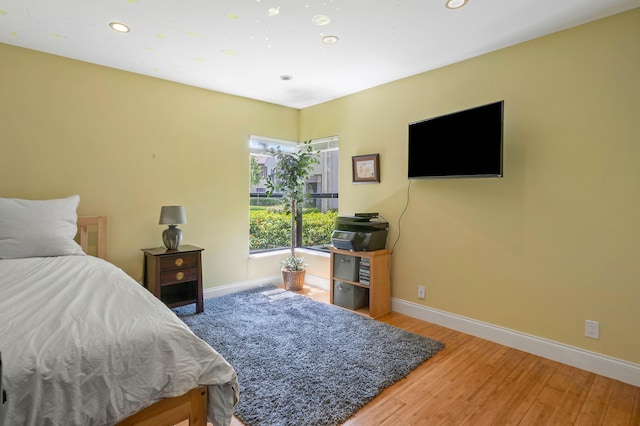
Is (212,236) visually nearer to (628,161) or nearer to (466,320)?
(466,320)

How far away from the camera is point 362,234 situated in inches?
133

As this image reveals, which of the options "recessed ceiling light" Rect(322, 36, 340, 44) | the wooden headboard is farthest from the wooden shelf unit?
the wooden headboard

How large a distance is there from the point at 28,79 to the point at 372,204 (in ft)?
11.0

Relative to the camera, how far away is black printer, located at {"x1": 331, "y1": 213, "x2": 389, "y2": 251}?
3.35 metres

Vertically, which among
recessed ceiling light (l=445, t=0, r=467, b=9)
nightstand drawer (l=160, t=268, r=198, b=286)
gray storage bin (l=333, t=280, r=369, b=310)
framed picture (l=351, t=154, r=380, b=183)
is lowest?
gray storage bin (l=333, t=280, r=369, b=310)

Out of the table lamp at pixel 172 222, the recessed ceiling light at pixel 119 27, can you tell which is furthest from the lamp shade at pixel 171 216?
the recessed ceiling light at pixel 119 27

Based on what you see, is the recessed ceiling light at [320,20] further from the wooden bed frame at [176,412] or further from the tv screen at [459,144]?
A: the wooden bed frame at [176,412]

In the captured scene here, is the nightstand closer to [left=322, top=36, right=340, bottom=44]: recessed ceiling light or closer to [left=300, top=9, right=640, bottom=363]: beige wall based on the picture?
[left=300, top=9, right=640, bottom=363]: beige wall

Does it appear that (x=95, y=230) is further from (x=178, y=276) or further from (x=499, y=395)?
(x=499, y=395)

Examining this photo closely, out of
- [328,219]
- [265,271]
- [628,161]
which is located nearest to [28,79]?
[265,271]

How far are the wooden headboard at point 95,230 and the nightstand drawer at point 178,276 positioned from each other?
554 millimetres

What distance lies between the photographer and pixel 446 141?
2.84 m

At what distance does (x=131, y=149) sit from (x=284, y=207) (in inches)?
75.4

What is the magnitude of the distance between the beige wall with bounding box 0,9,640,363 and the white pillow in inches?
15.2
